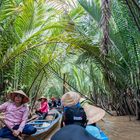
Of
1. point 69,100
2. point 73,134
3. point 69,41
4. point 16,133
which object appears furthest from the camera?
point 69,41

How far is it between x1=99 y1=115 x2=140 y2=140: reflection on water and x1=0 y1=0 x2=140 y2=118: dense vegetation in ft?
1.77

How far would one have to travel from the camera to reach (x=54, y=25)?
7.84 meters

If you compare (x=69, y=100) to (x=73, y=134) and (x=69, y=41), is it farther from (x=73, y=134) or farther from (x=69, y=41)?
(x=69, y=41)

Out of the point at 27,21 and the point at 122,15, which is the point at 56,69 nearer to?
the point at 122,15

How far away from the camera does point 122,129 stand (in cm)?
1089

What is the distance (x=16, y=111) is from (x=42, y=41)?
2.70 metres

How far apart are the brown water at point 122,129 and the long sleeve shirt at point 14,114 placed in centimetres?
423

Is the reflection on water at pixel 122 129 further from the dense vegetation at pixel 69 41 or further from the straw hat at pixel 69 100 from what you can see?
the straw hat at pixel 69 100

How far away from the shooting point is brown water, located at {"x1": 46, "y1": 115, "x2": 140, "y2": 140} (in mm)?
9398

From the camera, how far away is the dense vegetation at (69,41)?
772 cm

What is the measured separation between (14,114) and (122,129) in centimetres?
617

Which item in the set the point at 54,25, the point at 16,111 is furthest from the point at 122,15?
the point at 16,111

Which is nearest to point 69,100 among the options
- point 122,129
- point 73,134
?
point 73,134

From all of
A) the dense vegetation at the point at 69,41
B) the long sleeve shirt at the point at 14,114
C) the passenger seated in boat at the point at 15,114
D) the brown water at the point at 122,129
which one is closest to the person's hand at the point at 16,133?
the passenger seated in boat at the point at 15,114
